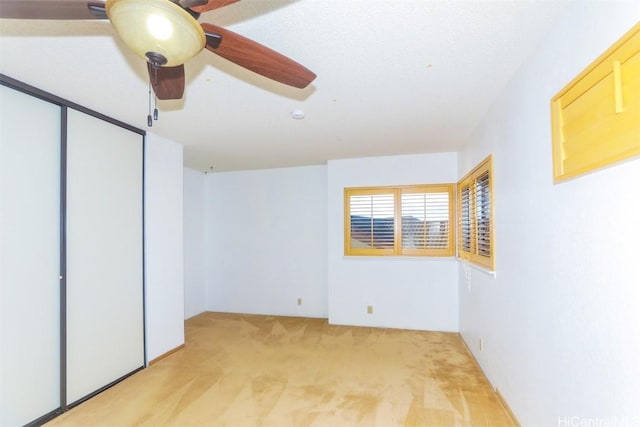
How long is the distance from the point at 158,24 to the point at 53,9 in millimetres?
438

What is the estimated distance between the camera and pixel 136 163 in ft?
10.3

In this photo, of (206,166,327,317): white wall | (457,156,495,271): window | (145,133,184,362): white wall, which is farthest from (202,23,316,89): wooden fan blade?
(206,166,327,317): white wall

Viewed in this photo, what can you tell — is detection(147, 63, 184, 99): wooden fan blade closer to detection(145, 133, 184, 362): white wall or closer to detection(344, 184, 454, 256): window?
detection(145, 133, 184, 362): white wall

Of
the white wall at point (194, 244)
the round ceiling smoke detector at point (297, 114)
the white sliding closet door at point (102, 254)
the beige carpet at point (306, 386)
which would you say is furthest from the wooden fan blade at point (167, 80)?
the white wall at point (194, 244)

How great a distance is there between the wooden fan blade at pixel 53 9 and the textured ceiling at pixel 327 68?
476 mm

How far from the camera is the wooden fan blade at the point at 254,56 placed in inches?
48.3

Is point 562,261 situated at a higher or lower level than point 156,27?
lower

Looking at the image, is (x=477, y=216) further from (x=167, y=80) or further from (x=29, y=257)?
(x=29, y=257)

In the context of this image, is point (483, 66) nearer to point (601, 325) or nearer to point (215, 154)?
point (601, 325)

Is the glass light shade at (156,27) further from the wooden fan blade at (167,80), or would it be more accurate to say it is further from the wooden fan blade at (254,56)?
the wooden fan blade at (167,80)

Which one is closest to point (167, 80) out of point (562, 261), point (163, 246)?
point (562, 261)

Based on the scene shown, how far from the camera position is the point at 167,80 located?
161cm

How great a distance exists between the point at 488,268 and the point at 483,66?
162 centimetres

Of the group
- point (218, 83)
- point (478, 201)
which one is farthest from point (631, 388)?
point (218, 83)
